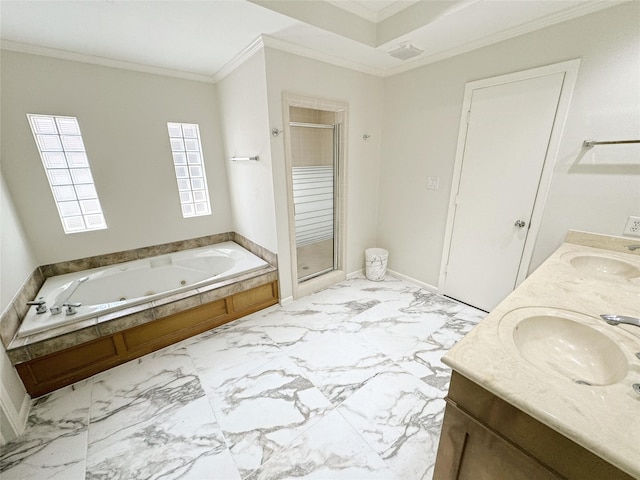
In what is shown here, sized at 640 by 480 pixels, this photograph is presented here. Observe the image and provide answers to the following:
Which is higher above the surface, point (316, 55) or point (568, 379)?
point (316, 55)

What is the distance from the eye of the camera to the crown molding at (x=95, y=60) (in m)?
2.00

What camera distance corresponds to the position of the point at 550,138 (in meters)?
1.85

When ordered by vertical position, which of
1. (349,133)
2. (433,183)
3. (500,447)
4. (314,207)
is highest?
(349,133)

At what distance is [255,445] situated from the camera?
54.2 inches

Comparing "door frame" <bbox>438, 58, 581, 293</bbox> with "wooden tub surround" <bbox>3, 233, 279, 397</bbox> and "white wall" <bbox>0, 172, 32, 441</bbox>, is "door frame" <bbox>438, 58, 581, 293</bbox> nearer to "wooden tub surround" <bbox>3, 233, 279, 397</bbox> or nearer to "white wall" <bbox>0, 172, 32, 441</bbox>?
"wooden tub surround" <bbox>3, 233, 279, 397</bbox>

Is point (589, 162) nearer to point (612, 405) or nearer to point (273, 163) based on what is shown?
point (612, 405)

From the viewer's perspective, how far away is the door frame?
1.73 metres

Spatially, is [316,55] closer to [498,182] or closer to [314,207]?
[314,207]

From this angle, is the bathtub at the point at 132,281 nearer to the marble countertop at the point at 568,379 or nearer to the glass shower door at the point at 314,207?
the glass shower door at the point at 314,207

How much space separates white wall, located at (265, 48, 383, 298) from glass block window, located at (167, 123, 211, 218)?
1.33m

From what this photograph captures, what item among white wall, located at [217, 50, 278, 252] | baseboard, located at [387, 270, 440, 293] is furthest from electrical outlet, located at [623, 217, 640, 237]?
white wall, located at [217, 50, 278, 252]

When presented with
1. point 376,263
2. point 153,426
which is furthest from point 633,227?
point 153,426

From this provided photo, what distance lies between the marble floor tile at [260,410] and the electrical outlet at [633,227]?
123 centimetres

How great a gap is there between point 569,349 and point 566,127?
164cm
